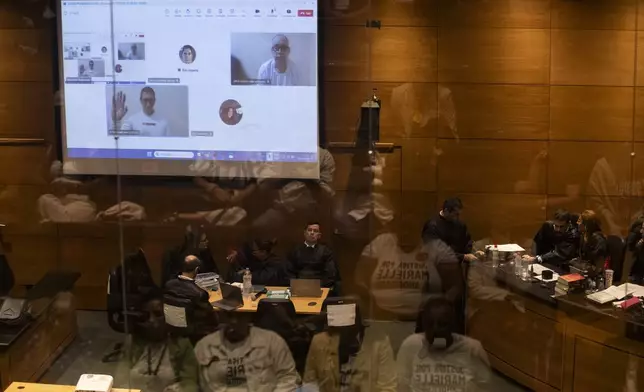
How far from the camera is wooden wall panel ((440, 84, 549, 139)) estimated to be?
14.1ft

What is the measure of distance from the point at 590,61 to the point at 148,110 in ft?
10.4

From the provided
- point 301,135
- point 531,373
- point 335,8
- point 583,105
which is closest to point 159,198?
point 301,135

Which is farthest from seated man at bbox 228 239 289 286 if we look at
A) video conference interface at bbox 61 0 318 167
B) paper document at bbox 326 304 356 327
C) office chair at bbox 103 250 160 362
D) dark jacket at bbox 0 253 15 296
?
dark jacket at bbox 0 253 15 296

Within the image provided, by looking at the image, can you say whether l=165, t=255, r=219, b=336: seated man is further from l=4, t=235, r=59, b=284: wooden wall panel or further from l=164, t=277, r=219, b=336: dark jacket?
l=4, t=235, r=59, b=284: wooden wall panel

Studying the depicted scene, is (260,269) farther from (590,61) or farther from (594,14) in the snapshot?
(594,14)

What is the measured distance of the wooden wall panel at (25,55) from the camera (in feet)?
14.4

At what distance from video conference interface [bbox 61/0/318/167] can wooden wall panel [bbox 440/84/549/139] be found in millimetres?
1141

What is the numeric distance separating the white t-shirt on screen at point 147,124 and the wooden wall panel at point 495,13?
2157mm

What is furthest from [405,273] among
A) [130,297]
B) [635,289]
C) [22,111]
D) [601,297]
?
[22,111]

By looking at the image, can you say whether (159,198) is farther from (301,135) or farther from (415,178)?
(415,178)

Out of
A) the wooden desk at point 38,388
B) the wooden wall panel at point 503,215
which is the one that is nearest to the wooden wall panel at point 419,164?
the wooden wall panel at point 503,215

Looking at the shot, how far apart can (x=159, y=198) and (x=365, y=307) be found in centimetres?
175

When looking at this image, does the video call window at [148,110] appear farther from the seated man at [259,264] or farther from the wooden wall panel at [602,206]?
the wooden wall panel at [602,206]

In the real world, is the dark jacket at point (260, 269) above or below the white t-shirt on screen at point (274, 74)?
below
